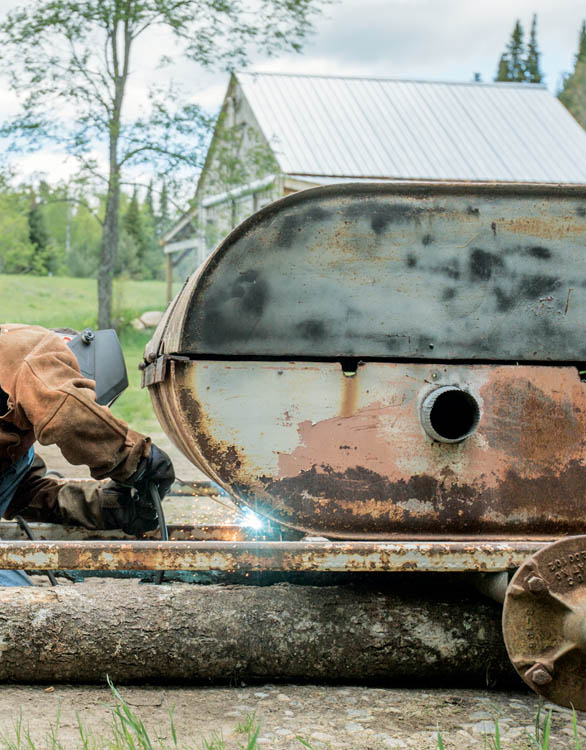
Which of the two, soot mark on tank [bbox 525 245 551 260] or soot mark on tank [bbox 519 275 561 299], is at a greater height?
soot mark on tank [bbox 525 245 551 260]

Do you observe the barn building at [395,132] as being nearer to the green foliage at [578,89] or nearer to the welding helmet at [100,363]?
the welding helmet at [100,363]

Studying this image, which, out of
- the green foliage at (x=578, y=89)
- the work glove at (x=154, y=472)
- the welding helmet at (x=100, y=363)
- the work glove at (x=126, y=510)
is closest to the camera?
the work glove at (x=154, y=472)

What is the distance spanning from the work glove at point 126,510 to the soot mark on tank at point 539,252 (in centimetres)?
189

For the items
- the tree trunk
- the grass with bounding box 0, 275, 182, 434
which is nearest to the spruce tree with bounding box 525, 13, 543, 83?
the grass with bounding box 0, 275, 182, 434

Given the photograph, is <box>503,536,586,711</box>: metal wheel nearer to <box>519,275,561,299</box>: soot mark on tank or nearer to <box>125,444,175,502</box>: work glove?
<box>519,275,561,299</box>: soot mark on tank

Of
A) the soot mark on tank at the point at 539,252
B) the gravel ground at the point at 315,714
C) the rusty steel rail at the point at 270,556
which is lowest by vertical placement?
the gravel ground at the point at 315,714

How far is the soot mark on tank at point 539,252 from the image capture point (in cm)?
337

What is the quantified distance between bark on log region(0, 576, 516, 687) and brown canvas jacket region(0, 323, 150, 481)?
49 cm

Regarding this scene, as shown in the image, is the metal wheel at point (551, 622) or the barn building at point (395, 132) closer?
the metal wheel at point (551, 622)

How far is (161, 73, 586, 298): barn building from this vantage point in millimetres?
19250

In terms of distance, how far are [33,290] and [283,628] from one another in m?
32.4

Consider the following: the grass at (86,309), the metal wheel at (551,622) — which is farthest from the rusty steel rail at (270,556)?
the grass at (86,309)

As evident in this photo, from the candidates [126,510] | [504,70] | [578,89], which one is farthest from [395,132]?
[504,70]

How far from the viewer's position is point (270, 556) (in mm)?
3061
